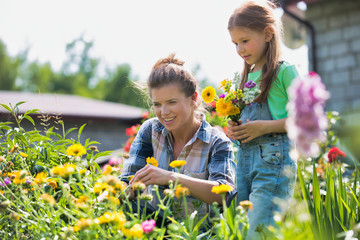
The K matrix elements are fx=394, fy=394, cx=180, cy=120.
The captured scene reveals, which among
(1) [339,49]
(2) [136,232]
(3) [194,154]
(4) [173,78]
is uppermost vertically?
(1) [339,49]

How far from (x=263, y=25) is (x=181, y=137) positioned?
2.45 ft

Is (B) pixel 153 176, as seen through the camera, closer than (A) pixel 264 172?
Yes

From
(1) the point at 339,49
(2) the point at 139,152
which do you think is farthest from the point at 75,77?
(2) the point at 139,152

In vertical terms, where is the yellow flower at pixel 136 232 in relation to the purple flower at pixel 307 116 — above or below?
below

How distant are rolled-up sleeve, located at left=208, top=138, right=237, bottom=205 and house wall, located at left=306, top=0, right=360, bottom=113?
4.53 meters

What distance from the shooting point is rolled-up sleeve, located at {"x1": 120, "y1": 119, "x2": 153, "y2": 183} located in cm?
→ 211

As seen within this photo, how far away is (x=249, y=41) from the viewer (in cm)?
198

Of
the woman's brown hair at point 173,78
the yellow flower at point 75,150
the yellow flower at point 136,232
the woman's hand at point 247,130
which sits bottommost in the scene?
the yellow flower at point 136,232

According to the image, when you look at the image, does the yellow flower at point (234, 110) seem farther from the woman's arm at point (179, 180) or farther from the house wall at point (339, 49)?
the house wall at point (339, 49)

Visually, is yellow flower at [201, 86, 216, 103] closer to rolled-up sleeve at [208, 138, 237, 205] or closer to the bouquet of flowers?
the bouquet of flowers

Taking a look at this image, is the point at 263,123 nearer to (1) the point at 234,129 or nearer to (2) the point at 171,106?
(1) the point at 234,129

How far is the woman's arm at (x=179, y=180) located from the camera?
160 centimetres

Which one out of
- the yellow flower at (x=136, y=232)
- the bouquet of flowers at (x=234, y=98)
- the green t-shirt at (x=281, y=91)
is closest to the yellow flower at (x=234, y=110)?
the bouquet of flowers at (x=234, y=98)

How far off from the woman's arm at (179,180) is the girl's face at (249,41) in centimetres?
68
